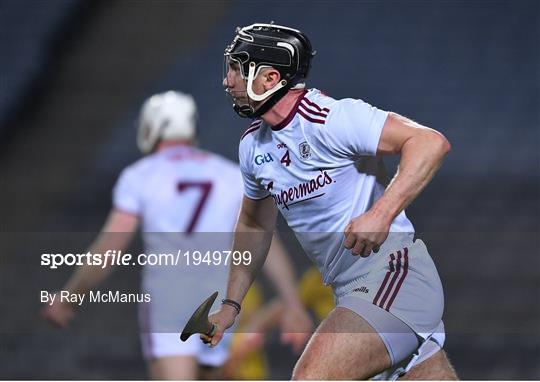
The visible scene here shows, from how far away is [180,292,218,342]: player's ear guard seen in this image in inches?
136

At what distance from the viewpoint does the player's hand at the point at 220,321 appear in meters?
3.59

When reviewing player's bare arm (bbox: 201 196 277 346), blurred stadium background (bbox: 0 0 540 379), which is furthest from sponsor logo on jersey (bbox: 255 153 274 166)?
blurred stadium background (bbox: 0 0 540 379)

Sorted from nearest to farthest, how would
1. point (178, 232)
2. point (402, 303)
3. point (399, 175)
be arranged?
point (399, 175) < point (402, 303) < point (178, 232)

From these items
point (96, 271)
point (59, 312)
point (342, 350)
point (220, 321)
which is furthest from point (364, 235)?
point (96, 271)

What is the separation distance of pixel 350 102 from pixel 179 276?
2357 millimetres

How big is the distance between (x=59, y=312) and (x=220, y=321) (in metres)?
1.34

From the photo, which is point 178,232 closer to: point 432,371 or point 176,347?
point 176,347

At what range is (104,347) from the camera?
8.87m

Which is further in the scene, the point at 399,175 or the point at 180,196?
the point at 180,196

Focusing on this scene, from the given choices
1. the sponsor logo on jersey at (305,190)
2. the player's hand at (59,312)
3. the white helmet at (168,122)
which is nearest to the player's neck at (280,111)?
the sponsor logo on jersey at (305,190)

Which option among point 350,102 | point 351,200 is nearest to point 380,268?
point 351,200

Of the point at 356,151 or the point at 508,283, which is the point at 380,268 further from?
the point at 508,283

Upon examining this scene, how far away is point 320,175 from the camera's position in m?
3.58

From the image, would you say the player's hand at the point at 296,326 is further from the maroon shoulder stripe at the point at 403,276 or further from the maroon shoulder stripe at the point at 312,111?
the maroon shoulder stripe at the point at 312,111
